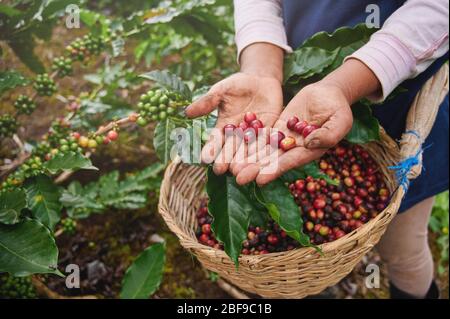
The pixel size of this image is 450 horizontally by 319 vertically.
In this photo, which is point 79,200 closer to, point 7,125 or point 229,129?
point 7,125

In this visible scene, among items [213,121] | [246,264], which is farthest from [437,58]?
[246,264]

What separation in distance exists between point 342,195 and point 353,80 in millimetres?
455

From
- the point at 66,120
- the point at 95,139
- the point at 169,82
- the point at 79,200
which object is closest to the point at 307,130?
the point at 169,82

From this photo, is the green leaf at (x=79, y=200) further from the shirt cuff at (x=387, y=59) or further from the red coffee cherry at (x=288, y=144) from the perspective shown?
the shirt cuff at (x=387, y=59)

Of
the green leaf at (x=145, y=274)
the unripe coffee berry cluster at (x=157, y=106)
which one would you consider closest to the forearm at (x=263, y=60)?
the unripe coffee berry cluster at (x=157, y=106)

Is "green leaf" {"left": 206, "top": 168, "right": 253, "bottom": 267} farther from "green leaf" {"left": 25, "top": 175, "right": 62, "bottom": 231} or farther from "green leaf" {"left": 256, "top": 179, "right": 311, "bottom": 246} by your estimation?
"green leaf" {"left": 25, "top": 175, "right": 62, "bottom": 231}

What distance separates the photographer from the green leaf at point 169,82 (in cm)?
139

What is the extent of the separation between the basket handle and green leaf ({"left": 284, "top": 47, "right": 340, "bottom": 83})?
316mm

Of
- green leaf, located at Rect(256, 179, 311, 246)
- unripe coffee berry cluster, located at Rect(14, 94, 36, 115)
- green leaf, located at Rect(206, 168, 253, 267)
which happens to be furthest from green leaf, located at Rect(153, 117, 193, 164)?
unripe coffee berry cluster, located at Rect(14, 94, 36, 115)

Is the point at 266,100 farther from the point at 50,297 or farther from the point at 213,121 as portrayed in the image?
the point at 50,297

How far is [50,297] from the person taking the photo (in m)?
1.71

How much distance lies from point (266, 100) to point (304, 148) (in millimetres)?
272

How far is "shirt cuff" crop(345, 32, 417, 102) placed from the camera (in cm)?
124

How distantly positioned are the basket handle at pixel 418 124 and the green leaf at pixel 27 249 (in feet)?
3.31
